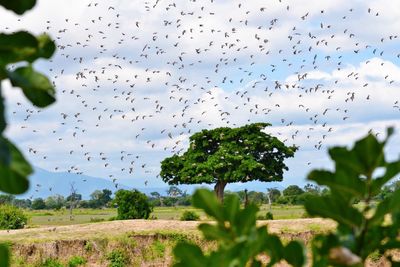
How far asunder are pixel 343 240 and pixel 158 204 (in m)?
140

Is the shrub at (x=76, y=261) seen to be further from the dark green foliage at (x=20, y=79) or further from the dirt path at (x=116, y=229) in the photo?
the dark green foliage at (x=20, y=79)

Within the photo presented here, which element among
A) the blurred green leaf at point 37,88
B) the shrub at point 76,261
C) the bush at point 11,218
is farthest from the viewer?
the bush at point 11,218

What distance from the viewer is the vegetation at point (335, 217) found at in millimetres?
1081

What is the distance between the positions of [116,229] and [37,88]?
27549mm

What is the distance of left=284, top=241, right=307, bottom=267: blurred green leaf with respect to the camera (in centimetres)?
117

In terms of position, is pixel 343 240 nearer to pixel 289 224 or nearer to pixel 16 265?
pixel 16 265

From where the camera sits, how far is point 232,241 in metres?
1.18

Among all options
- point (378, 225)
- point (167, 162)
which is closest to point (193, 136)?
point (167, 162)

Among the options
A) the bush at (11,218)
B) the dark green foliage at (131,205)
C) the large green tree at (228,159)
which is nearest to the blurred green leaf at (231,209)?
the bush at (11,218)

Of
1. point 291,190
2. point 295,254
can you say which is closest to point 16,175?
point 295,254

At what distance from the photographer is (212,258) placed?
3.57ft

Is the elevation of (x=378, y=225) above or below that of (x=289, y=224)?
below

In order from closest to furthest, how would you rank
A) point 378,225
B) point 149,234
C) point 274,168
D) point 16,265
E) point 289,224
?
point 378,225, point 16,265, point 149,234, point 289,224, point 274,168

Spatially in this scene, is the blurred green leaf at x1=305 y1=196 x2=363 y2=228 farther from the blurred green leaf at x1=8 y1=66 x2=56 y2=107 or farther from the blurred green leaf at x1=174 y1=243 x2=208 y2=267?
the blurred green leaf at x1=8 y1=66 x2=56 y2=107
